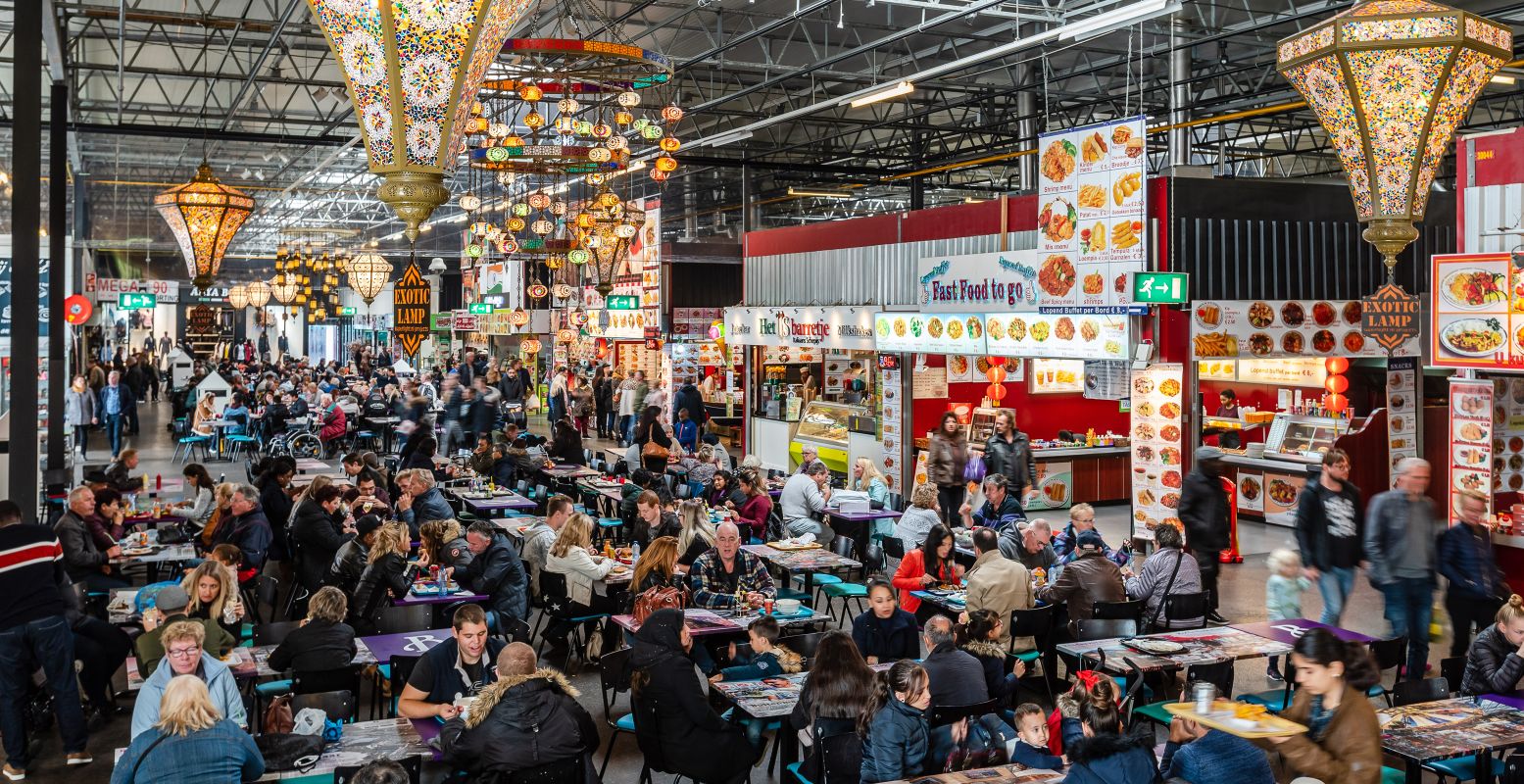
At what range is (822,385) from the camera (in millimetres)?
22812

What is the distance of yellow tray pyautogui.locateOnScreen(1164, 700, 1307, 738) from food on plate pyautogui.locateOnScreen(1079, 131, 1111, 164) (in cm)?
771

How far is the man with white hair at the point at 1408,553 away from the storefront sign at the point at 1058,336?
15.2 feet

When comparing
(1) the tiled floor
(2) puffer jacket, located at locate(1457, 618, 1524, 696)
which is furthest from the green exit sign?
(2) puffer jacket, located at locate(1457, 618, 1524, 696)

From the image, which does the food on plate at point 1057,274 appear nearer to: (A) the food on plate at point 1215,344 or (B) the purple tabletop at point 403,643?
(A) the food on plate at point 1215,344

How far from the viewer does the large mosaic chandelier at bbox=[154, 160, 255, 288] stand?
9680 millimetres

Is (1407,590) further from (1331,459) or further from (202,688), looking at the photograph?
(202,688)

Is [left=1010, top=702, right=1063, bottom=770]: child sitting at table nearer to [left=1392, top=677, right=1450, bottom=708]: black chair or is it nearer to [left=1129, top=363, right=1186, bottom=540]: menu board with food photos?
[left=1392, top=677, right=1450, bottom=708]: black chair

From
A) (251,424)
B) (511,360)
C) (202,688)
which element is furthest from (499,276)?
(202,688)

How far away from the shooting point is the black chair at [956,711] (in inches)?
228

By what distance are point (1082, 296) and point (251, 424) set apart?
1572cm

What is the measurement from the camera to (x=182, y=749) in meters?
4.71

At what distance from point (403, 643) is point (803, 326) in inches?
440

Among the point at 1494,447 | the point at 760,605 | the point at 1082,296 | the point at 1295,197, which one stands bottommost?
the point at 760,605

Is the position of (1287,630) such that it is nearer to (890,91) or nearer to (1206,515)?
(1206,515)
